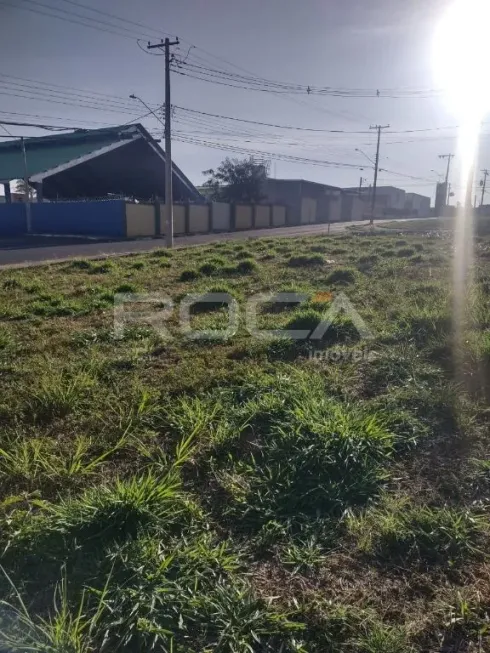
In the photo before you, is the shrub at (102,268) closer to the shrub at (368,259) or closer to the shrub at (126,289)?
the shrub at (126,289)

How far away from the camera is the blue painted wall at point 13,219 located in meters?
28.6

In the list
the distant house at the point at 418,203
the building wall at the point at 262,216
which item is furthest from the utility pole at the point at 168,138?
the distant house at the point at 418,203

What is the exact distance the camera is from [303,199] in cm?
5616

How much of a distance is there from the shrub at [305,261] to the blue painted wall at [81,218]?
1713cm

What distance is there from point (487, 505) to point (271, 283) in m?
6.61

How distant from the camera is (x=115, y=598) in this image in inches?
69.5

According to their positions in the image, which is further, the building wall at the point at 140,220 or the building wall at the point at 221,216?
the building wall at the point at 221,216

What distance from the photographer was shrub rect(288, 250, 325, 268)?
450 inches

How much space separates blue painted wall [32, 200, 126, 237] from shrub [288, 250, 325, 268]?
675 inches

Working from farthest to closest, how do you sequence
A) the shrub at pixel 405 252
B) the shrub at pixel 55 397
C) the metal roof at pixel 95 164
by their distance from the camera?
the metal roof at pixel 95 164, the shrub at pixel 405 252, the shrub at pixel 55 397

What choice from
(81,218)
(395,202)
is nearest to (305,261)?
(81,218)

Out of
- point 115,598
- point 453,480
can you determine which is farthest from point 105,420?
point 453,480

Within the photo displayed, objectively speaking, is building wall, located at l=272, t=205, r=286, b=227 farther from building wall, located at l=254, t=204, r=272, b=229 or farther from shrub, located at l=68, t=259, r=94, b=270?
shrub, located at l=68, t=259, r=94, b=270

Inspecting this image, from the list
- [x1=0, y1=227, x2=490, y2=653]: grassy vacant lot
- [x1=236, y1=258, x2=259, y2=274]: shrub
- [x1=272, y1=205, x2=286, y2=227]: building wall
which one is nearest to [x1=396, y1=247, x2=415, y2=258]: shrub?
[x1=236, y1=258, x2=259, y2=274]: shrub
